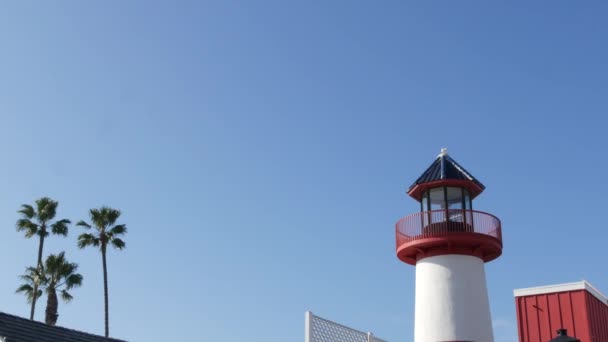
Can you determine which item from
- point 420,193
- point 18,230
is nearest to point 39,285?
point 18,230

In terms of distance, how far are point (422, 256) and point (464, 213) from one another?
1.74m

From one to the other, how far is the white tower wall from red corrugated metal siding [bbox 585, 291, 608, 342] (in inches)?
162

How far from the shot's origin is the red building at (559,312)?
24000 mm

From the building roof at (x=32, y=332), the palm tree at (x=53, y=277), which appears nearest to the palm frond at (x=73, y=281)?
the palm tree at (x=53, y=277)

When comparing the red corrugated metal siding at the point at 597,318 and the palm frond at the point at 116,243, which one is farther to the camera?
the palm frond at the point at 116,243

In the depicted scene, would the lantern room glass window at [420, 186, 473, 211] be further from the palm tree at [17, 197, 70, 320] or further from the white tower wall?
the palm tree at [17, 197, 70, 320]

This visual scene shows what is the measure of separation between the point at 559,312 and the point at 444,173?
6.03 metres

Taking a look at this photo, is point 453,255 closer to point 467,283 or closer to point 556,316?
point 467,283

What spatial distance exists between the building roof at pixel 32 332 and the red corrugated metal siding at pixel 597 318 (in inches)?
Answer: 582

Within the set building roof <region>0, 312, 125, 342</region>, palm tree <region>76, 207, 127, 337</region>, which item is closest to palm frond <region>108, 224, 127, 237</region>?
palm tree <region>76, 207, 127, 337</region>

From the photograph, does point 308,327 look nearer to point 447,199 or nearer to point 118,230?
point 447,199

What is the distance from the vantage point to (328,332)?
2036 cm

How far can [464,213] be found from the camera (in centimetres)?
2250

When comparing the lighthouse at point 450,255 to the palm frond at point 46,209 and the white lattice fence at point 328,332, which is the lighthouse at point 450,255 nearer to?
the white lattice fence at point 328,332
